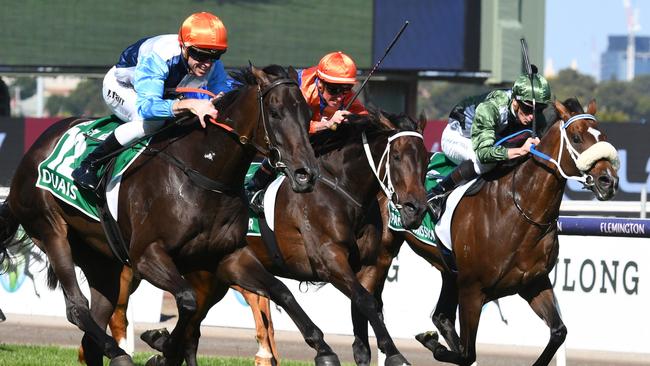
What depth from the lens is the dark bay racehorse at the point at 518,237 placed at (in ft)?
23.7

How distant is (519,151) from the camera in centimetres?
745

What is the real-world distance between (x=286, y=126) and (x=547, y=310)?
2.33 metres

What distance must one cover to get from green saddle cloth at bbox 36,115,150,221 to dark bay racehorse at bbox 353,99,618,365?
1.58 m

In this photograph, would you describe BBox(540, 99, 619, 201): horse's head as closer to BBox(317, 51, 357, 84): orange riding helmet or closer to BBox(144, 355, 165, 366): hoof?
BBox(317, 51, 357, 84): orange riding helmet

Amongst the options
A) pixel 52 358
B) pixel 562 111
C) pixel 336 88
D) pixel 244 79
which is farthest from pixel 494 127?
pixel 52 358

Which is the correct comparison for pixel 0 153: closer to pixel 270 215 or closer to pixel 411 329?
pixel 411 329

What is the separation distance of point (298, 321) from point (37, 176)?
73.5 inches

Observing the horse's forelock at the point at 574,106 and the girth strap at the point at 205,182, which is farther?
the horse's forelock at the point at 574,106

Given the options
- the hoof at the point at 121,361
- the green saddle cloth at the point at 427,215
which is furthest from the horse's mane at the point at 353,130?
the hoof at the point at 121,361

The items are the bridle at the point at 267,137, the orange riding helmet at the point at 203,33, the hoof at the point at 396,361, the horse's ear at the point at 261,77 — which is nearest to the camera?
the bridle at the point at 267,137

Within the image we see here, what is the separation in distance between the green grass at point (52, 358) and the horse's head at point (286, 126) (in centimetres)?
272

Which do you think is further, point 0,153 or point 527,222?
point 0,153

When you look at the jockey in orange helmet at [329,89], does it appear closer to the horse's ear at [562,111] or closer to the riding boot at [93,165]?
the horse's ear at [562,111]

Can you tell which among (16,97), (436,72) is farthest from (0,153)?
(16,97)
